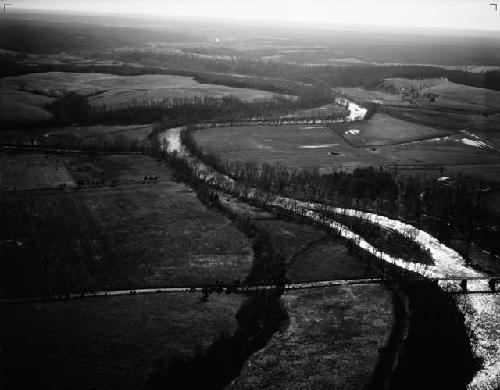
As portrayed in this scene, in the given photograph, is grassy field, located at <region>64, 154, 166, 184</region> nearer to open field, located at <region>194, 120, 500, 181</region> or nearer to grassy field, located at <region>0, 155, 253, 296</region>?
grassy field, located at <region>0, 155, 253, 296</region>

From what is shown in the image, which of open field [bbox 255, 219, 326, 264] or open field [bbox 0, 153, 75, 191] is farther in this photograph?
open field [bbox 0, 153, 75, 191]

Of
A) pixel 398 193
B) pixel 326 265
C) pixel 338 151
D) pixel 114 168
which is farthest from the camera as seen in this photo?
pixel 338 151

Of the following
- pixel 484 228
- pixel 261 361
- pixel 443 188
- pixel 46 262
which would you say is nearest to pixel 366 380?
pixel 261 361

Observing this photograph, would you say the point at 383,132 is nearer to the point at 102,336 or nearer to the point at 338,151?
the point at 338,151

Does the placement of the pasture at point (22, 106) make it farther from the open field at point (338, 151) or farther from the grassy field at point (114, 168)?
the open field at point (338, 151)

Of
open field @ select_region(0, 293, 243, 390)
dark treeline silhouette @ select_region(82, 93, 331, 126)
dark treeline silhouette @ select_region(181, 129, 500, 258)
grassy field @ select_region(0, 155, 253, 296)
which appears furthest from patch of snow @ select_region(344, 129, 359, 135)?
open field @ select_region(0, 293, 243, 390)

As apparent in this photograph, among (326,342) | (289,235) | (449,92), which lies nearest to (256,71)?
(449,92)
